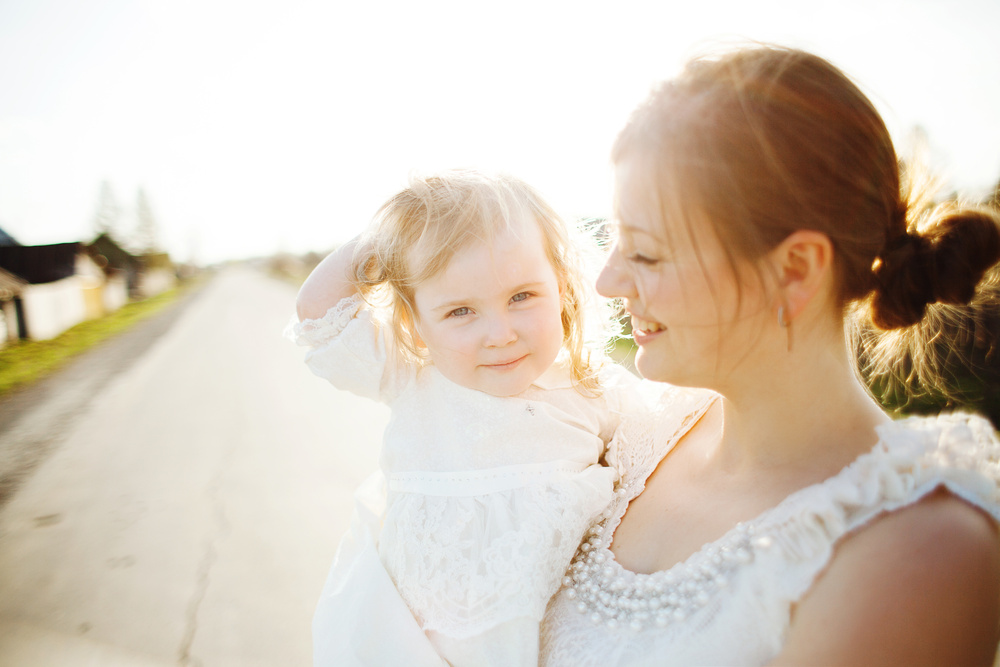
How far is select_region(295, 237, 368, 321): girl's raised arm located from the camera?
1771mm

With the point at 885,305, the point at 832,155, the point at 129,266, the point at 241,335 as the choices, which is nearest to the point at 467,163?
the point at 832,155

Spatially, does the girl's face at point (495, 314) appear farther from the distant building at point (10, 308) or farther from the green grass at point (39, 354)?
the distant building at point (10, 308)

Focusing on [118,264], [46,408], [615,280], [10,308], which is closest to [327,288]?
[615,280]

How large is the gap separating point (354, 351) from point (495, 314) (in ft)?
1.68

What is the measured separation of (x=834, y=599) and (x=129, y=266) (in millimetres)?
46340

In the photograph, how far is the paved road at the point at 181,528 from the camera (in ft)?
7.51

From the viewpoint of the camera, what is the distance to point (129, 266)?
37.5 m

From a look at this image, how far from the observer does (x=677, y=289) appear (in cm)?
110

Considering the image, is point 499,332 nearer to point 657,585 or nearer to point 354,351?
point 354,351

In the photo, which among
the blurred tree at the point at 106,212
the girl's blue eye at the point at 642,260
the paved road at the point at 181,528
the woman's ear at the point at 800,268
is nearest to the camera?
the woman's ear at the point at 800,268

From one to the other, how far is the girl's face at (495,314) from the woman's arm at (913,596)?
0.90 metres

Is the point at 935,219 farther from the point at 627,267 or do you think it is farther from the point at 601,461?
the point at 601,461

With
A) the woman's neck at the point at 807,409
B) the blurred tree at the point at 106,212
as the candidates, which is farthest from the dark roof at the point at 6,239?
the blurred tree at the point at 106,212

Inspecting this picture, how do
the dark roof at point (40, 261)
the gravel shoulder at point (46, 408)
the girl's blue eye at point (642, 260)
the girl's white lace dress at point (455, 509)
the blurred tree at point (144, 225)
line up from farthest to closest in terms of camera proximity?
the blurred tree at point (144, 225), the dark roof at point (40, 261), the gravel shoulder at point (46, 408), the girl's white lace dress at point (455, 509), the girl's blue eye at point (642, 260)
